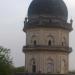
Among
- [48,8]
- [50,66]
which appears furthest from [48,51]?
[48,8]

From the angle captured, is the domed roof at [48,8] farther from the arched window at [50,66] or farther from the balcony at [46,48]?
the arched window at [50,66]

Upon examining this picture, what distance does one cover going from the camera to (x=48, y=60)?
76.0 m

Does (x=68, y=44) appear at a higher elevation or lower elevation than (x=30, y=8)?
lower

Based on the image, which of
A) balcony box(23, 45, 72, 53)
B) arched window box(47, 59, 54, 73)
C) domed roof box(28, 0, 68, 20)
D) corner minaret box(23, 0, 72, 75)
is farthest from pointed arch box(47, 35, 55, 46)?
domed roof box(28, 0, 68, 20)

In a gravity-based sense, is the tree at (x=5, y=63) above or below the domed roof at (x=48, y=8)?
below

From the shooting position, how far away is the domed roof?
76981 millimetres

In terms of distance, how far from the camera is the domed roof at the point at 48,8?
77.0m

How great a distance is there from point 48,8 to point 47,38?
13.4 feet

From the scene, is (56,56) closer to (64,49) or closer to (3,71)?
(64,49)

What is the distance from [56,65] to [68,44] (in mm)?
3789

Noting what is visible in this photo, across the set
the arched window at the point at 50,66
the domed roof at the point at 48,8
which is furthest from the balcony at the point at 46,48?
the domed roof at the point at 48,8

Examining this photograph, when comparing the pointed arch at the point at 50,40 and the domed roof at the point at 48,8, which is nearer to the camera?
the pointed arch at the point at 50,40

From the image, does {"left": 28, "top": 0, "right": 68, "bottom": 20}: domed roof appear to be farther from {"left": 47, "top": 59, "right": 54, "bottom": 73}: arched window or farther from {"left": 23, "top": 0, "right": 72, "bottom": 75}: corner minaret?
{"left": 47, "top": 59, "right": 54, "bottom": 73}: arched window

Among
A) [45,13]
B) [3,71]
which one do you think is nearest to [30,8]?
[45,13]
